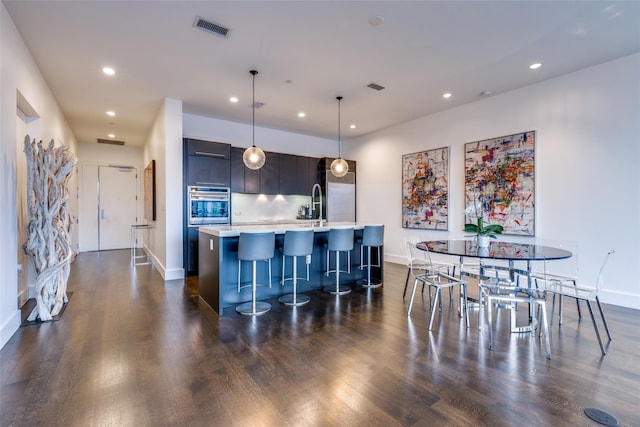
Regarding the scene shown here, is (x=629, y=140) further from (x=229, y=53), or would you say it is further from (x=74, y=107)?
(x=74, y=107)

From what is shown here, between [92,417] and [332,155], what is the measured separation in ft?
24.1

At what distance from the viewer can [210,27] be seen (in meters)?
3.07

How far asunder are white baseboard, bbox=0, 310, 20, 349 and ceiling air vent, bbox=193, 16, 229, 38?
133 inches

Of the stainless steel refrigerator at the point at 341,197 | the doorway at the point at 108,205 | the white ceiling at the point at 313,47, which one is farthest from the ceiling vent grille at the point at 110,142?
the stainless steel refrigerator at the point at 341,197

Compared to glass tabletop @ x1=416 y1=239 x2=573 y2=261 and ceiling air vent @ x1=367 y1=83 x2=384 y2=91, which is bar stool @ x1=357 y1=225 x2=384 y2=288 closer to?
glass tabletop @ x1=416 y1=239 x2=573 y2=261

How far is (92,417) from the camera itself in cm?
176

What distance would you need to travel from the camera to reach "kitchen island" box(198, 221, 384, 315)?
3564 mm

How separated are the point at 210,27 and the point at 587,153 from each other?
16.4 feet

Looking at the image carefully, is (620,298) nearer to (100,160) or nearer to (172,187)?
(172,187)

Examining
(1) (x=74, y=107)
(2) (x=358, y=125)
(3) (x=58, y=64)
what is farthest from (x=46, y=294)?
(2) (x=358, y=125)

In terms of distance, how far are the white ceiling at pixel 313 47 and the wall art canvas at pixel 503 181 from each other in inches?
34.3

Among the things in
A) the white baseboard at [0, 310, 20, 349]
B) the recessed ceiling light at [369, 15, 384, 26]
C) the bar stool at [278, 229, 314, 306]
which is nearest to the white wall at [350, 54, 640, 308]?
the recessed ceiling light at [369, 15, 384, 26]

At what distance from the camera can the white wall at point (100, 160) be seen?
8.23 meters

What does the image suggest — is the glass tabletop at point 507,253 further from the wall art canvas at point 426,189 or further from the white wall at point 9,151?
the white wall at point 9,151
